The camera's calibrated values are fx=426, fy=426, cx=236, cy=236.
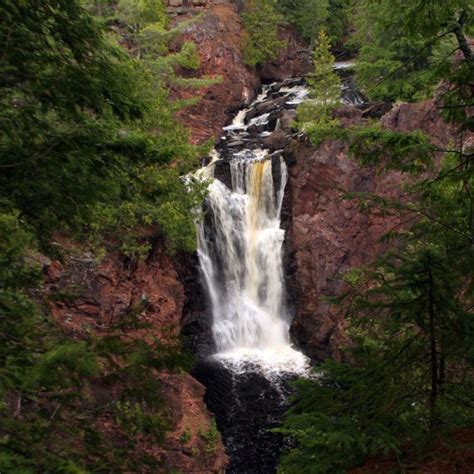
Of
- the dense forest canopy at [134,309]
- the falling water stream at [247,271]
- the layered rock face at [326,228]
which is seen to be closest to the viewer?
the dense forest canopy at [134,309]

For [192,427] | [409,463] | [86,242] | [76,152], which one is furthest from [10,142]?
[192,427]

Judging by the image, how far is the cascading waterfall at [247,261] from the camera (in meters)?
21.7

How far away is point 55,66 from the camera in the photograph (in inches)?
187

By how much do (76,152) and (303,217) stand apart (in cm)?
1914

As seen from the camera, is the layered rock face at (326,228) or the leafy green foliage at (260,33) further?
the leafy green foliage at (260,33)

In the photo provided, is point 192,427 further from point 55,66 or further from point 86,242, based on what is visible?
point 55,66

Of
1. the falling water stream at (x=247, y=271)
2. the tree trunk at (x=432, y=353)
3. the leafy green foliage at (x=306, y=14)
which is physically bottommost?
the tree trunk at (x=432, y=353)

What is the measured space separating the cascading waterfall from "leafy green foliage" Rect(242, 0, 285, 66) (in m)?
16.2

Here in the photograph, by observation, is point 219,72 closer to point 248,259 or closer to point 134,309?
point 248,259

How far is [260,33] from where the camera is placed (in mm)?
35938

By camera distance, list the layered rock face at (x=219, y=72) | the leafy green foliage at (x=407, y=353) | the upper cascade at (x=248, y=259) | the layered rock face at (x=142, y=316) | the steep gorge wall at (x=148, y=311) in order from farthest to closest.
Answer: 1. the layered rock face at (x=219, y=72)
2. the upper cascade at (x=248, y=259)
3. the layered rock face at (x=142, y=316)
4. the steep gorge wall at (x=148, y=311)
5. the leafy green foliage at (x=407, y=353)

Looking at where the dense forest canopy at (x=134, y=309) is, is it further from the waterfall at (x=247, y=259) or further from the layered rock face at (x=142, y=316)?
the waterfall at (x=247, y=259)

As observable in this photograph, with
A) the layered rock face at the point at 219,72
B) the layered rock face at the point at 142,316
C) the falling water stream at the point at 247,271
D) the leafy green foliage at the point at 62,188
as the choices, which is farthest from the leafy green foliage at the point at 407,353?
the layered rock face at the point at 219,72

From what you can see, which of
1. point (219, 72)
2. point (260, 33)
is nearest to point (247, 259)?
point (219, 72)
